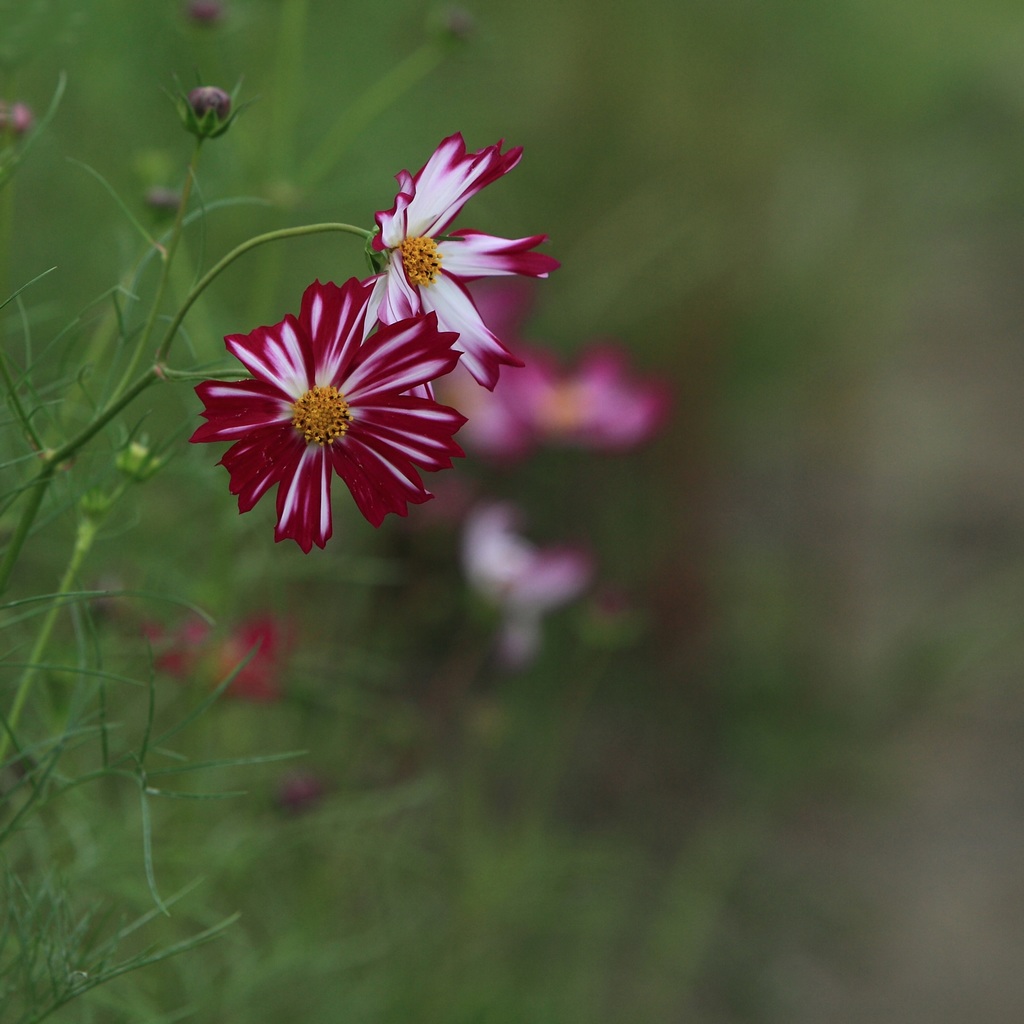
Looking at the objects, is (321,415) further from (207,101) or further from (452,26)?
(452,26)

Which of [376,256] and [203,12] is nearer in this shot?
[376,256]

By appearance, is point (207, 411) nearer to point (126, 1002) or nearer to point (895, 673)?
point (126, 1002)

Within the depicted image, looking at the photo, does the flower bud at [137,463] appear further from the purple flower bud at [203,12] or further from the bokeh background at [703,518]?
the bokeh background at [703,518]

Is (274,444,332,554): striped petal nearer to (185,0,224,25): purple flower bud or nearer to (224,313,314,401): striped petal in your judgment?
(224,313,314,401): striped petal

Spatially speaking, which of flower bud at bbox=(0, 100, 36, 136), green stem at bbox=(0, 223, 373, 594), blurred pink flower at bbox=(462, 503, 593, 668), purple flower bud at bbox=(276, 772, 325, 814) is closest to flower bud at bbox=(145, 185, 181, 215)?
flower bud at bbox=(0, 100, 36, 136)

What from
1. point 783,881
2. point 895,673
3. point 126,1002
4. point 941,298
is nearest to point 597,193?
point 941,298

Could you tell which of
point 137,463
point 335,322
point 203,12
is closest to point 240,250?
point 335,322
